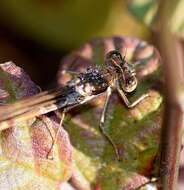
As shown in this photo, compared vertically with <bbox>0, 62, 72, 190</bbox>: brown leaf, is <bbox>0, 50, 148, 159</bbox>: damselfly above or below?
above

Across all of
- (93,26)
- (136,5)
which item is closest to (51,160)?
(136,5)

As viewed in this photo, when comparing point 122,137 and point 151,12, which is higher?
point 151,12

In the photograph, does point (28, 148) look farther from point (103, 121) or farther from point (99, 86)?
point (99, 86)

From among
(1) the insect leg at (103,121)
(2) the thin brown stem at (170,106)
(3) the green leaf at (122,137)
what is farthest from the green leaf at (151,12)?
(2) the thin brown stem at (170,106)

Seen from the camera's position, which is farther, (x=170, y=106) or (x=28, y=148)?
(x=28, y=148)

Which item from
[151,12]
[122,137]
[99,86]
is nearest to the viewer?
[122,137]

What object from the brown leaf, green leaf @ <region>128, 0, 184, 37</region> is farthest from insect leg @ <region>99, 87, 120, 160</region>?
green leaf @ <region>128, 0, 184, 37</region>

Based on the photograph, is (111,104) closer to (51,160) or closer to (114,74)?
(114,74)

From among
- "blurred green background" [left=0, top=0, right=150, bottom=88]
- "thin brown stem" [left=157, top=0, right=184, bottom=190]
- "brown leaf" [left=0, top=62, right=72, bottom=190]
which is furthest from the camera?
"blurred green background" [left=0, top=0, right=150, bottom=88]

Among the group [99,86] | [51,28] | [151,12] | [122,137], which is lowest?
[122,137]

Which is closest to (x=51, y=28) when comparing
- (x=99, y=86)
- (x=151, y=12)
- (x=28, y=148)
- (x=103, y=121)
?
(x=151, y=12)

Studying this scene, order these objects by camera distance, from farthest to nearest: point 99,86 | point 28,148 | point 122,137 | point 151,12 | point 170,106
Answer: point 151,12 < point 99,86 < point 122,137 < point 28,148 < point 170,106

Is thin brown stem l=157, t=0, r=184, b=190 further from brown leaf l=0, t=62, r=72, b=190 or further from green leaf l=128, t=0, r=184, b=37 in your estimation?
green leaf l=128, t=0, r=184, b=37
